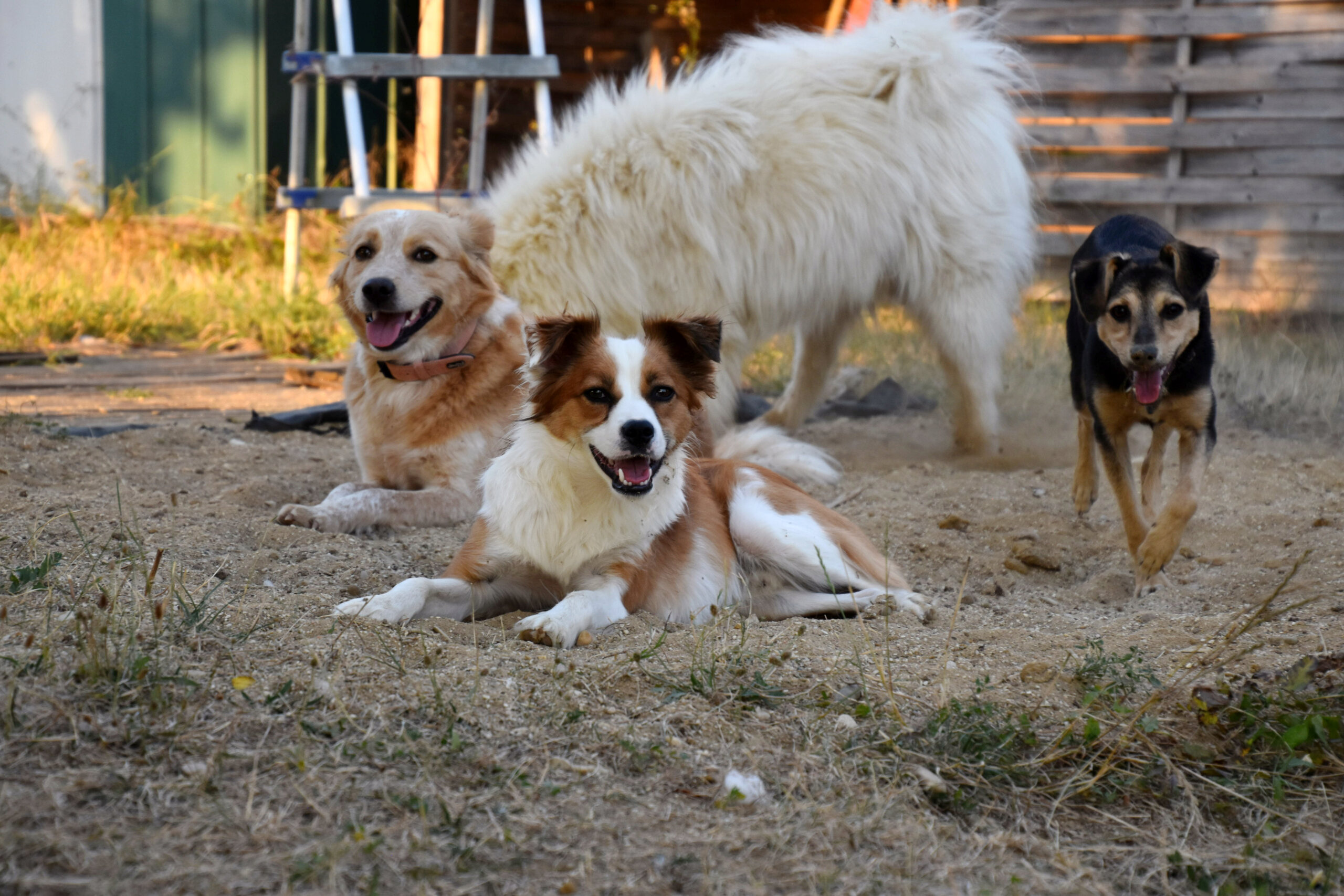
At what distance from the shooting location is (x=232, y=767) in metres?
2.17

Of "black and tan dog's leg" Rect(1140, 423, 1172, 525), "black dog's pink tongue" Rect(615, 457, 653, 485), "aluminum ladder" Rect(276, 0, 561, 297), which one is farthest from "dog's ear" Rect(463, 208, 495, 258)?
"aluminum ladder" Rect(276, 0, 561, 297)

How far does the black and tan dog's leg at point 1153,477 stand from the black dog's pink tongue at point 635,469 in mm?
2320

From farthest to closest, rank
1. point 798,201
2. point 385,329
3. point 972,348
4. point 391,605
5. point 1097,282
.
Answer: point 972,348 → point 798,201 → point 385,329 → point 1097,282 → point 391,605

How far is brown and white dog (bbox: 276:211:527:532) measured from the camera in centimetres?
471

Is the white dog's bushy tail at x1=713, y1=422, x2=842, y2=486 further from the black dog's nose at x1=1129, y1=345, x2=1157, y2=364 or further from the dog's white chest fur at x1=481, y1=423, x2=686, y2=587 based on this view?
the dog's white chest fur at x1=481, y1=423, x2=686, y2=587

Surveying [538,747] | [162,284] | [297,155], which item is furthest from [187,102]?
[538,747]

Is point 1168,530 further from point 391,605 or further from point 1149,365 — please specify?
point 391,605

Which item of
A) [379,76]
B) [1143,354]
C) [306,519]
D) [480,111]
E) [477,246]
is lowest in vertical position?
[306,519]

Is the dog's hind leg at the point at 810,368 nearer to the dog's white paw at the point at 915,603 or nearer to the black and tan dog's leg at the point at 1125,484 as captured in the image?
the black and tan dog's leg at the point at 1125,484

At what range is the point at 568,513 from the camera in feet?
11.3

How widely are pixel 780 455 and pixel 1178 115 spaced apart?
6.47 metres

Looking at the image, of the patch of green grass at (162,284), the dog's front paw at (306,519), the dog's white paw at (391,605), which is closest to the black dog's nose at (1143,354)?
the dog's white paw at (391,605)

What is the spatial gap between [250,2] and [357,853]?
10.4 meters

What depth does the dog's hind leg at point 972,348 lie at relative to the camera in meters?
6.05
